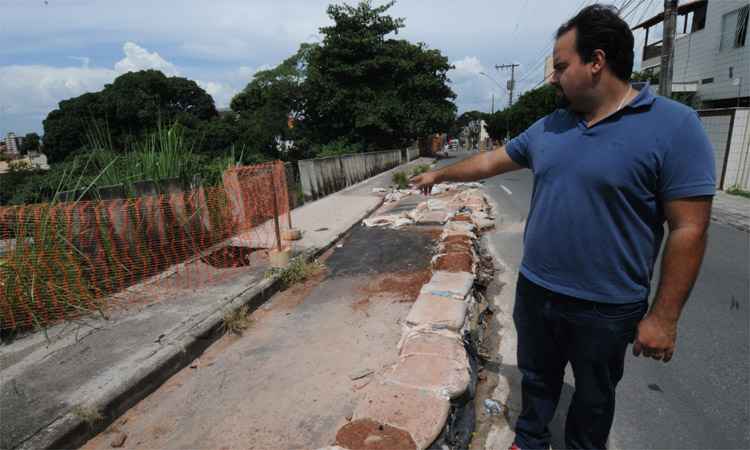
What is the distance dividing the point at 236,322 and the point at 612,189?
10.3ft

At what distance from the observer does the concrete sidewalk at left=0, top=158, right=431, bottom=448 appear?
2320 millimetres

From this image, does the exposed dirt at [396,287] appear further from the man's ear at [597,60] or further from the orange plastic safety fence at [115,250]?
the man's ear at [597,60]

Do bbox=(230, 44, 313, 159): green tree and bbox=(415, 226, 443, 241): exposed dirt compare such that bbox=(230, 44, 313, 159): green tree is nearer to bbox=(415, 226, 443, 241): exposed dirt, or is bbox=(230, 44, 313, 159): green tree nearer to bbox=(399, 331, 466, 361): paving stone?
bbox=(415, 226, 443, 241): exposed dirt

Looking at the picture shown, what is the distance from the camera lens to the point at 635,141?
1397mm

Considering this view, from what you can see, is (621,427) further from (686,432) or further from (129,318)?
(129,318)

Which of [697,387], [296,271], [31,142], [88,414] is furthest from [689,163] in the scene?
[31,142]

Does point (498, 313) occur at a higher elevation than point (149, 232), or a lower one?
lower

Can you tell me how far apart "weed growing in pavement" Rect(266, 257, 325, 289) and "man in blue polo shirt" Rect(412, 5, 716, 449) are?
11.1 ft

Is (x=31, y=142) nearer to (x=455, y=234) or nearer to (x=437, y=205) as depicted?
(x=437, y=205)

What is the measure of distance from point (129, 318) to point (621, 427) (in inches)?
150

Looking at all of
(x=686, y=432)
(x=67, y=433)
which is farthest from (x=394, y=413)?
(x=67, y=433)

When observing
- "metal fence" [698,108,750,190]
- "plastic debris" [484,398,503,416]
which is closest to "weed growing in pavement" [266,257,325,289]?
"plastic debris" [484,398,503,416]

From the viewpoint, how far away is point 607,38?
1.46 m

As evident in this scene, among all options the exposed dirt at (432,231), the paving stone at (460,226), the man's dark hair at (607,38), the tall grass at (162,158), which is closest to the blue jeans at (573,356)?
the man's dark hair at (607,38)
